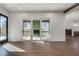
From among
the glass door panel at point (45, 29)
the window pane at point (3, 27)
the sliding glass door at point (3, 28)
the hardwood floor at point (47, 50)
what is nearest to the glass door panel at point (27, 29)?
the glass door panel at point (45, 29)

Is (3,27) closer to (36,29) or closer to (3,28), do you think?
(3,28)

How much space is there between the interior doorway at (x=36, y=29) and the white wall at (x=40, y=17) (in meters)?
0.35

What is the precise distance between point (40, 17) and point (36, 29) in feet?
3.38

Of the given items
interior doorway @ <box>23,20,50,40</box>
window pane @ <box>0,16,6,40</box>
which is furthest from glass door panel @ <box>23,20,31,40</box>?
window pane @ <box>0,16,6,40</box>

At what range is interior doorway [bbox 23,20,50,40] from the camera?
33.9 ft

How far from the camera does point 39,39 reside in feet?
34.1

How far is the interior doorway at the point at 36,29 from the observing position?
10.3 m

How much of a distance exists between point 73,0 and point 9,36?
9030 mm

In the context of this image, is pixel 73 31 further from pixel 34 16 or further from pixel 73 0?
pixel 73 0

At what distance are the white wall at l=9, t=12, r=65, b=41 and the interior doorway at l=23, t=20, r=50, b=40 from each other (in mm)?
348

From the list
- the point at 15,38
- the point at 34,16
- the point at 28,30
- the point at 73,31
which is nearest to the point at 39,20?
the point at 34,16

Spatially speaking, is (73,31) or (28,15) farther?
(73,31)

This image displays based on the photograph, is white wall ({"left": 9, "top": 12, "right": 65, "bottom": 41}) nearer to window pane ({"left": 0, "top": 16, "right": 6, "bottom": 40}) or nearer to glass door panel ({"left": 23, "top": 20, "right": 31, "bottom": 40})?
glass door panel ({"left": 23, "top": 20, "right": 31, "bottom": 40})

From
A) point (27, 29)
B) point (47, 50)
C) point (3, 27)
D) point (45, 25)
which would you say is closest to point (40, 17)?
point (45, 25)
